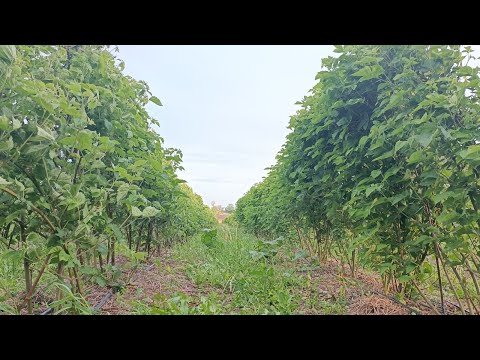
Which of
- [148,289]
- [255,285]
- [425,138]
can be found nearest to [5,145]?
[425,138]

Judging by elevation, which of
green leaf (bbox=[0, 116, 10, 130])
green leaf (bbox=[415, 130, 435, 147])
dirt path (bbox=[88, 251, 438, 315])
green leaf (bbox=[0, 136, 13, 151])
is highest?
green leaf (bbox=[415, 130, 435, 147])

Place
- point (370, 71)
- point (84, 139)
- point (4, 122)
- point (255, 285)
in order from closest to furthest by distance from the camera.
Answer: point (4, 122) < point (84, 139) < point (370, 71) < point (255, 285)

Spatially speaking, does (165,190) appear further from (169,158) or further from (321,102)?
(321,102)

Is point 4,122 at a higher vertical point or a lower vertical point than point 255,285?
higher

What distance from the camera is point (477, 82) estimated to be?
173 centimetres

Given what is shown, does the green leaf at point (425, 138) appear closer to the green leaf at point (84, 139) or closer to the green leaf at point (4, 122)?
the green leaf at point (84, 139)

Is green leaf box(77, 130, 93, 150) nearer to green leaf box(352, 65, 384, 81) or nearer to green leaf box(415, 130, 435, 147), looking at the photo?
green leaf box(415, 130, 435, 147)

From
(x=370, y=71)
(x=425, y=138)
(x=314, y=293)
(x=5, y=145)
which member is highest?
(x=370, y=71)

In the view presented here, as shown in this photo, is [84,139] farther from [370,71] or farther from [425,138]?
[370,71]

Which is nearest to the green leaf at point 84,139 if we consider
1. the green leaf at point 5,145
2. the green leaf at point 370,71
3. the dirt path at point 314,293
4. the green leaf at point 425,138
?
the green leaf at point 5,145

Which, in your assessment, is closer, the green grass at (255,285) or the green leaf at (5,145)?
the green leaf at (5,145)

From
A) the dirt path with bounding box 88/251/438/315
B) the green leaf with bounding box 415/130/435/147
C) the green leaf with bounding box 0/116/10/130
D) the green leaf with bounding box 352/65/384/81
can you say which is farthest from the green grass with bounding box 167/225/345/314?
the green leaf with bounding box 0/116/10/130

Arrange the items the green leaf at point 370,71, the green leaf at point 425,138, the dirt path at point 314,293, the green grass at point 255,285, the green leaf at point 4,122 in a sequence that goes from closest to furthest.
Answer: the green leaf at point 4,122, the green leaf at point 425,138, the green leaf at point 370,71, the dirt path at point 314,293, the green grass at point 255,285
